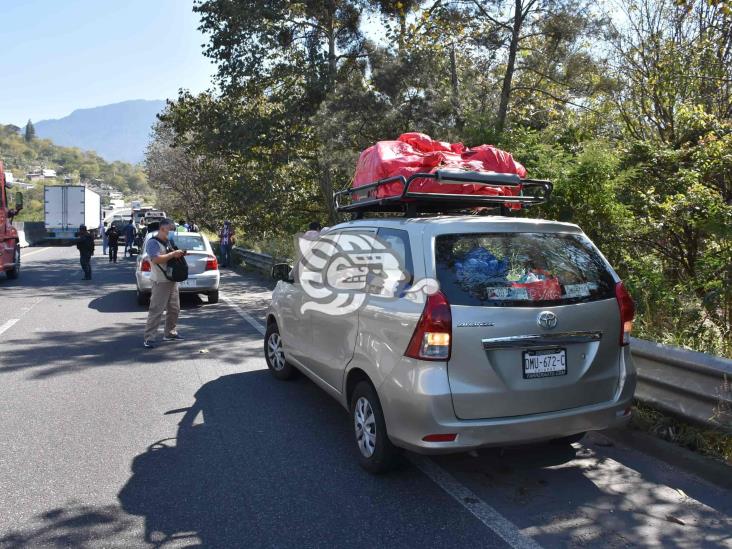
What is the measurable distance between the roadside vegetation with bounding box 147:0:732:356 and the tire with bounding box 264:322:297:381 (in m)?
3.81

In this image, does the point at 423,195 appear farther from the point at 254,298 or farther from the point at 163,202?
the point at 163,202

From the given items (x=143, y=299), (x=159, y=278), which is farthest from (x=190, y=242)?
(x=159, y=278)

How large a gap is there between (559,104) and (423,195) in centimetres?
1575

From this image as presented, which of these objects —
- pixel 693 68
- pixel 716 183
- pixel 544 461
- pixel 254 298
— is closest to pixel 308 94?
pixel 254 298

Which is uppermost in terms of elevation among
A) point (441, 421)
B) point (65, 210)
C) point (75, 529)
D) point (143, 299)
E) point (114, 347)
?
point (65, 210)

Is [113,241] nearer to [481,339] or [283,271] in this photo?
[283,271]

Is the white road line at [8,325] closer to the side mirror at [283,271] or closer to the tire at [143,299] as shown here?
the tire at [143,299]

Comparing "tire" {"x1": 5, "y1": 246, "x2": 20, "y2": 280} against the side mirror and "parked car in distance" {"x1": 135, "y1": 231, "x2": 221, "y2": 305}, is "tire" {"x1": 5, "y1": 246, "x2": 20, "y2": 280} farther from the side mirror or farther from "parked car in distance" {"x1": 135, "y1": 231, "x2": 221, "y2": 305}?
the side mirror

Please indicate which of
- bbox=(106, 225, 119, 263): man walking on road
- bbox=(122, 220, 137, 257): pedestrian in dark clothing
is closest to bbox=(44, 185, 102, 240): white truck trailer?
bbox=(122, 220, 137, 257): pedestrian in dark clothing

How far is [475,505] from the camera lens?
370cm

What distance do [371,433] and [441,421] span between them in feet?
2.58

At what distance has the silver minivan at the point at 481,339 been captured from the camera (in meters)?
3.62

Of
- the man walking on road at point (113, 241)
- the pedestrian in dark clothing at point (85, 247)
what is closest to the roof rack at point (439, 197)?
the pedestrian in dark clothing at point (85, 247)

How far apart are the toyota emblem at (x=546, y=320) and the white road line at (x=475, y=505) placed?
1147 mm
